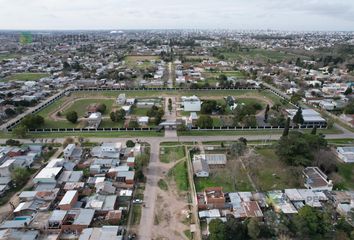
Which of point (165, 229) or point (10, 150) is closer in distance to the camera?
point (165, 229)

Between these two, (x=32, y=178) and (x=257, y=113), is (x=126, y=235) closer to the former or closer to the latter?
(x=32, y=178)

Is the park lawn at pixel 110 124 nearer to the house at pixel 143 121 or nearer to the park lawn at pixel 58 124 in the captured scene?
the house at pixel 143 121

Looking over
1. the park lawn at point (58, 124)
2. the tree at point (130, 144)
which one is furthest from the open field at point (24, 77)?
the tree at point (130, 144)

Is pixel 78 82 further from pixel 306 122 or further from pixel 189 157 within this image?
pixel 306 122

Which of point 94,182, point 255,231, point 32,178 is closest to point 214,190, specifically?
point 255,231

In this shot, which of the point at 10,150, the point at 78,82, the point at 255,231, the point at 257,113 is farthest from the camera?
the point at 78,82

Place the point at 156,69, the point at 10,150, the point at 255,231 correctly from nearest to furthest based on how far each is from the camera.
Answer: the point at 255,231 → the point at 10,150 → the point at 156,69
